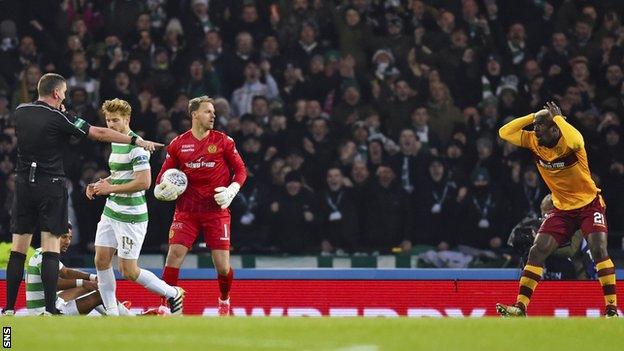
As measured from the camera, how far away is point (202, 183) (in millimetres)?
10766

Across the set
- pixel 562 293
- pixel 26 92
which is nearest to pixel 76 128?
pixel 562 293

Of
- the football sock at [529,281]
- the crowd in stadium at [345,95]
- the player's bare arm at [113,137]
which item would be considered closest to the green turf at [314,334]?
the player's bare arm at [113,137]

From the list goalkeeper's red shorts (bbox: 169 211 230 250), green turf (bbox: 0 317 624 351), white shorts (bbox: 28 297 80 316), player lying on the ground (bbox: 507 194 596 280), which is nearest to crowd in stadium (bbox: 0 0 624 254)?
player lying on the ground (bbox: 507 194 596 280)

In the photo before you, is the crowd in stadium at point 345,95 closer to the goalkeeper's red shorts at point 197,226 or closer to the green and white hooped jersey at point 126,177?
the goalkeeper's red shorts at point 197,226

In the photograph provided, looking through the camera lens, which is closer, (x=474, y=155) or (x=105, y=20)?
(x=474, y=155)

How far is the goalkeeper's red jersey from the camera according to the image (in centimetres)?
1072

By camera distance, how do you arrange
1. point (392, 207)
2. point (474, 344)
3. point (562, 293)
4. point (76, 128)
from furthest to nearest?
point (392, 207) < point (562, 293) < point (76, 128) < point (474, 344)

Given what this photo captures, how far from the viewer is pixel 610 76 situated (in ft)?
50.0

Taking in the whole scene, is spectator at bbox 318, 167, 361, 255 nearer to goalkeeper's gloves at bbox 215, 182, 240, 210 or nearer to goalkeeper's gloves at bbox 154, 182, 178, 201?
goalkeeper's gloves at bbox 215, 182, 240, 210

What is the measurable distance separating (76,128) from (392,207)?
5240 mm

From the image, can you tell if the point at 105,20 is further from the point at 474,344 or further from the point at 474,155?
the point at 474,344

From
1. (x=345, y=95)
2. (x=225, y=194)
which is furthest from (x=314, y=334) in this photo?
(x=345, y=95)

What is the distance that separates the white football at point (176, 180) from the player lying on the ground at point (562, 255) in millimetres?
3108

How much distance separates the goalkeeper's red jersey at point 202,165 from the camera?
10719 millimetres
